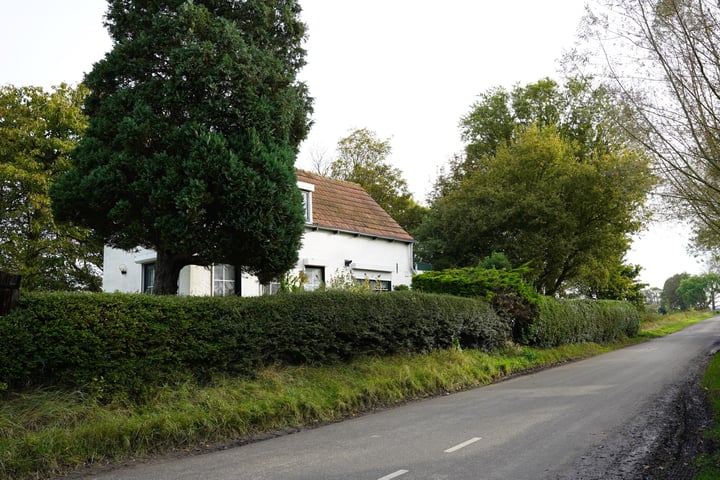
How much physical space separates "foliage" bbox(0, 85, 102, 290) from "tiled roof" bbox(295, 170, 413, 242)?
9871 millimetres

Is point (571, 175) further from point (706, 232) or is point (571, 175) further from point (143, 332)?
point (143, 332)

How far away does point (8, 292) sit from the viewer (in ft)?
25.5

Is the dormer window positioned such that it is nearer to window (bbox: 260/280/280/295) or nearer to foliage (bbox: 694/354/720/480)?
window (bbox: 260/280/280/295)

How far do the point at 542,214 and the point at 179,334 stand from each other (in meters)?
21.3

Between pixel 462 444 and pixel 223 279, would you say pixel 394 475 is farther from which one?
pixel 223 279

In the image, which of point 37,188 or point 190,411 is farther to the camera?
point 37,188

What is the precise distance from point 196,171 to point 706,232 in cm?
1857

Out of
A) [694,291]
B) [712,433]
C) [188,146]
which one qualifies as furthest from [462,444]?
[694,291]

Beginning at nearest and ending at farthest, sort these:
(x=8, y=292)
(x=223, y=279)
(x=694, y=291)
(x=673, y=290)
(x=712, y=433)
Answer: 1. (x=8, y=292)
2. (x=712, y=433)
3. (x=223, y=279)
4. (x=694, y=291)
5. (x=673, y=290)

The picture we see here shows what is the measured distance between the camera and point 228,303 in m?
10.2

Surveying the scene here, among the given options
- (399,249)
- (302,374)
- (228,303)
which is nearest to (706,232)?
(399,249)

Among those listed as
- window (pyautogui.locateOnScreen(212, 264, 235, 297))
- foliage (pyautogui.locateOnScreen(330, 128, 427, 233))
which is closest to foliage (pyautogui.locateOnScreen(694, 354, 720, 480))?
window (pyautogui.locateOnScreen(212, 264, 235, 297))

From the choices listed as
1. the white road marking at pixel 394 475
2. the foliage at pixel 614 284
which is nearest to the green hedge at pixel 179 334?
the white road marking at pixel 394 475

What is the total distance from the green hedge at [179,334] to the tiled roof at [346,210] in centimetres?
751
